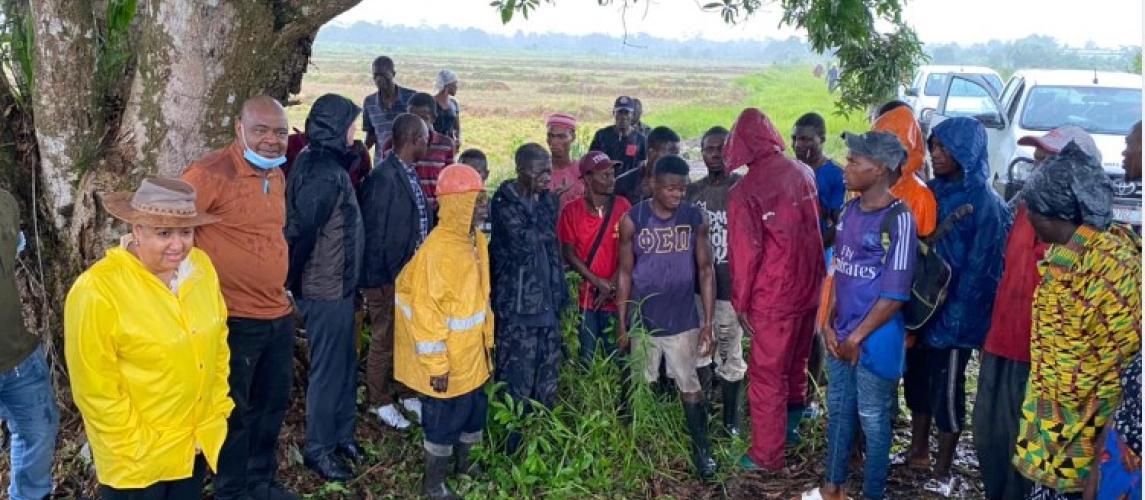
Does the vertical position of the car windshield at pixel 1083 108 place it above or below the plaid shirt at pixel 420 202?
above

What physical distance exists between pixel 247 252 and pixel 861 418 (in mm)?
2768

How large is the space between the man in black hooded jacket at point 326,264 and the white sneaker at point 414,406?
0.58 meters

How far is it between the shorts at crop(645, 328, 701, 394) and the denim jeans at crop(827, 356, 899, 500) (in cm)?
71

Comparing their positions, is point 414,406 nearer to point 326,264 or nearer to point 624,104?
point 326,264

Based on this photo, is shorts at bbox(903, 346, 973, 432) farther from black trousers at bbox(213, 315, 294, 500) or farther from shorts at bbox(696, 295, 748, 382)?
black trousers at bbox(213, 315, 294, 500)

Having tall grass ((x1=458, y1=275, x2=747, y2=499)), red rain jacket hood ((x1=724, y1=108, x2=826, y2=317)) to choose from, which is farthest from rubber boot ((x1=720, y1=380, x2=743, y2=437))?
red rain jacket hood ((x1=724, y1=108, x2=826, y2=317))

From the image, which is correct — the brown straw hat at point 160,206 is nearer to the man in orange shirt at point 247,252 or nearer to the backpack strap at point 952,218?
the man in orange shirt at point 247,252

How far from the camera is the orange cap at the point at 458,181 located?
440 cm

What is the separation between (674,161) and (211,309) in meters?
2.31

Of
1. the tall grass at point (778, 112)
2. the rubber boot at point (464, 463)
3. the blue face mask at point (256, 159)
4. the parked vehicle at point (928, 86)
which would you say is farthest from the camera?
the tall grass at point (778, 112)

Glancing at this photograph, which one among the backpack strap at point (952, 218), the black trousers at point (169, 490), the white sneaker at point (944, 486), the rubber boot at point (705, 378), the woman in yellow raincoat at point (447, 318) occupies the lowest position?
the white sneaker at point (944, 486)

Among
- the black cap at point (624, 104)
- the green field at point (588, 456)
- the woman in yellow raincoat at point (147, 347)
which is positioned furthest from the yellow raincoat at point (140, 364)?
the black cap at point (624, 104)

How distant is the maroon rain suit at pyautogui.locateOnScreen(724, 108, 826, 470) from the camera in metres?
4.82

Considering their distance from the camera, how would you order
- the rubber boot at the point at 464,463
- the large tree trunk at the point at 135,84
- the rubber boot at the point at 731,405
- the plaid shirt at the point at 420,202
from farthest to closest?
the rubber boot at the point at 731,405
the plaid shirt at the point at 420,202
the rubber boot at the point at 464,463
the large tree trunk at the point at 135,84
